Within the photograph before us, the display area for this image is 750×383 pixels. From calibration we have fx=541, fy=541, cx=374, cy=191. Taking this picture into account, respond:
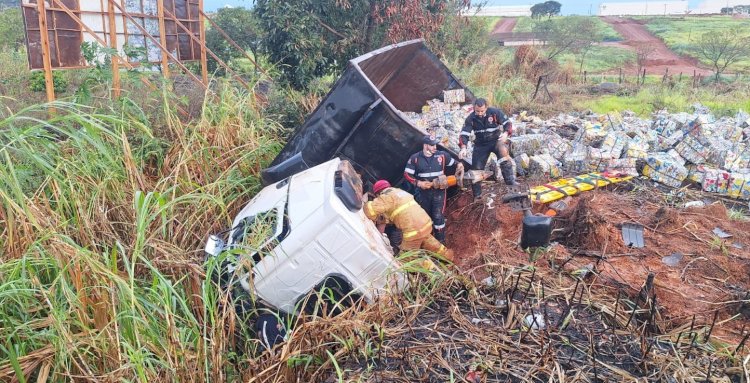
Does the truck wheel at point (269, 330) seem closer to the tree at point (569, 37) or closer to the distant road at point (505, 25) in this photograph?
the tree at point (569, 37)

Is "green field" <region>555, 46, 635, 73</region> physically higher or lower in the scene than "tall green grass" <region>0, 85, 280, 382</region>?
higher

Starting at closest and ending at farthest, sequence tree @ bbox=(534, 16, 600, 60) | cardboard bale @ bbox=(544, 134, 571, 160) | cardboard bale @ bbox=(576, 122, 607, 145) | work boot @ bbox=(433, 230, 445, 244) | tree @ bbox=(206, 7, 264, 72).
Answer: work boot @ bbox=(433, 230, 445, 244), cardboard bale @ bbox=(544, 134, 571, 160), cardboard bale @ bbox=(576, 122, 607, 145), tree @ bbox=(206, 7, 264, 72), tree @ bbox=(534, 16, 600, 60)

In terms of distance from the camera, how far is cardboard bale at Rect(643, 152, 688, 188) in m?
6.88

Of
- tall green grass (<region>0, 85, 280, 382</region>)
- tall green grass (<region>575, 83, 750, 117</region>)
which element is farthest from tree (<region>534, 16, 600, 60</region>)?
tall green grass (<region>0, 85, 280, 382</region>)

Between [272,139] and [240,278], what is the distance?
9.62ft

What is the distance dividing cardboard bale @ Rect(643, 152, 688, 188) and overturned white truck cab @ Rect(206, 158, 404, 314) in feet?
15.5

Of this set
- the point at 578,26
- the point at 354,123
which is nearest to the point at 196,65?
the point at 354,123

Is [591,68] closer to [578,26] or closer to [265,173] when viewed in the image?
[578,26]

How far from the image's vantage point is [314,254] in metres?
3.70

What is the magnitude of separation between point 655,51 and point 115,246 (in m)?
36.9

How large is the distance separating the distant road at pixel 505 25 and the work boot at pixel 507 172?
41.0 metres

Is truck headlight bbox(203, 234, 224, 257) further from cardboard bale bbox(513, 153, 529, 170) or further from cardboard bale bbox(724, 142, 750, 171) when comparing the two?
cardboard bale bbox(724, 142, 750, 171)

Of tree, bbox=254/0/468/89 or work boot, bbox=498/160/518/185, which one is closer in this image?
work boot, bbox=498/160/518/185

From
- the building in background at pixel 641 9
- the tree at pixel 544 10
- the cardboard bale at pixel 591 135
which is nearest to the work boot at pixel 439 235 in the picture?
the cardboard bale at pixel 591 135
